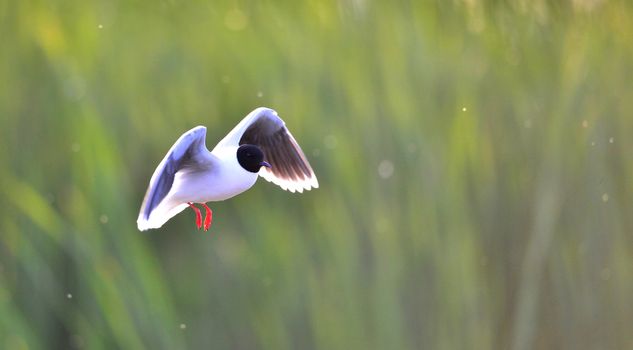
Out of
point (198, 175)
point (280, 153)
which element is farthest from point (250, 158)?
point (280, 153)

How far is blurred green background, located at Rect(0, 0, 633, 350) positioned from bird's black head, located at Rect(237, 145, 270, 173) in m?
0.53

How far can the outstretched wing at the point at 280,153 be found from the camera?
2.00 m

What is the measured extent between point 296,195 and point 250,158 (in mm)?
661

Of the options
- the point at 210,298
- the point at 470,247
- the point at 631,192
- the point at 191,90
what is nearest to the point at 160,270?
the point at 210,298

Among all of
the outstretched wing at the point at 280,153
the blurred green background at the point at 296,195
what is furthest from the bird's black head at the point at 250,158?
the blurred green background at the point at 296,195

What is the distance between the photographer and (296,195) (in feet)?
7.61

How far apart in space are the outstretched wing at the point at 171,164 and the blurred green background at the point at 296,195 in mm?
550

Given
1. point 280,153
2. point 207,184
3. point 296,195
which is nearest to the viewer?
point 207,184

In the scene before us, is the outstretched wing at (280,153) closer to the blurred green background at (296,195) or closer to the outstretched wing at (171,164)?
the blurred green background at (296,195)

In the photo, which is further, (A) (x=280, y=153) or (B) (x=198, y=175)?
(A) (x=280, y=153)

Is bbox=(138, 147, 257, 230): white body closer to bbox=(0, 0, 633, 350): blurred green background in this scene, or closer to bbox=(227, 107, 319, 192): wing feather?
bbox=(227, 107, 319, 192): wing feather

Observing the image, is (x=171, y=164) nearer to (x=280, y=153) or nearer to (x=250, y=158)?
(x=250, y=158)

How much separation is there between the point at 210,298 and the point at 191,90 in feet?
1.31

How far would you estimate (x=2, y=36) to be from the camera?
93.8 inches
